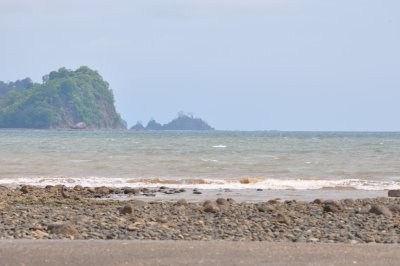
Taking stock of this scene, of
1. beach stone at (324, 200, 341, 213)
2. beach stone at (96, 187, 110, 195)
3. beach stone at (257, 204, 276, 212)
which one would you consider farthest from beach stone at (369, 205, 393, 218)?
beach stone at (96, 187, 110, 195)

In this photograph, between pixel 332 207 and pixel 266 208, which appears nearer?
pixel 266 208

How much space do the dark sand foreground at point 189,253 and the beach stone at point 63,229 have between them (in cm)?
139

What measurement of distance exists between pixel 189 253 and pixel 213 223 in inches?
185

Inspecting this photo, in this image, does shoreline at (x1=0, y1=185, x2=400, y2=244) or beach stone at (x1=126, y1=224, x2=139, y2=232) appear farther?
beach stone at (x1=126, y1=224, x2=139, y2=232)

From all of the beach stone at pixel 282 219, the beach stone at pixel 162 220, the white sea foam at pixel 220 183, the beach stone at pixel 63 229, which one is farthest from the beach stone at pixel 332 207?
the white sea foam at pixel 220 183

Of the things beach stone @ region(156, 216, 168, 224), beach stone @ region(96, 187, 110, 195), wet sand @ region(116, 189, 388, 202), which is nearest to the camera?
beach stone @ region(156, 216, 168, 224)

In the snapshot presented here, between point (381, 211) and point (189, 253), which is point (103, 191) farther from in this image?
point (189, 253)

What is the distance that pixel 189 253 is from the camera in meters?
9.96

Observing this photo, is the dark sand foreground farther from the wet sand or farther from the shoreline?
the wet sand

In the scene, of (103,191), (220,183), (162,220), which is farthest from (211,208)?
(220,183)

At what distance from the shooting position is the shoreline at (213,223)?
40.9 feet

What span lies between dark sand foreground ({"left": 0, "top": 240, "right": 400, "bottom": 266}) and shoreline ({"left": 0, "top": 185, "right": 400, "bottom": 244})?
1.48 meters

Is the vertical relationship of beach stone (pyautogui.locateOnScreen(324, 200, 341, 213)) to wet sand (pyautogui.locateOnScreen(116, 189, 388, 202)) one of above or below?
above

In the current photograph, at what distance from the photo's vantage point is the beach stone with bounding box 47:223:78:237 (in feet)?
40.1
